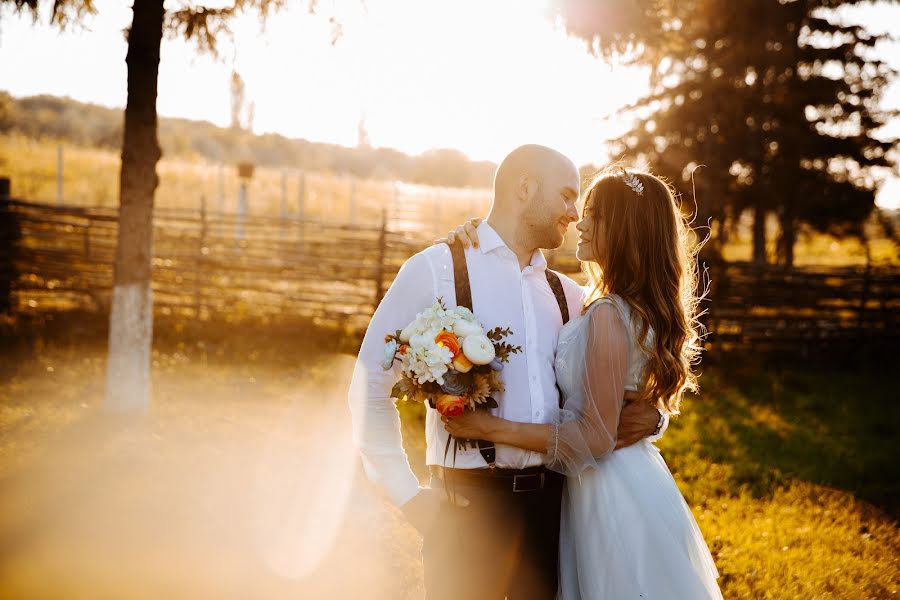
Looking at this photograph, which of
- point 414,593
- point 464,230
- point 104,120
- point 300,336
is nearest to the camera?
point 464,230

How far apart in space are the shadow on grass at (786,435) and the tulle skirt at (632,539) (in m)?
3.67

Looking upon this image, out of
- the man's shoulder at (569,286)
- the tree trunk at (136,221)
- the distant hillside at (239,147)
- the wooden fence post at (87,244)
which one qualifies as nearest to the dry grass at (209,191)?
the distant hillside at (239,147)

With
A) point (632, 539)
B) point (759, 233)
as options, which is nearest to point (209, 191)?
point (759, 233)

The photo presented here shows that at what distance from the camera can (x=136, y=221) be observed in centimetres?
630

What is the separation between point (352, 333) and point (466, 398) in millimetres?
9313

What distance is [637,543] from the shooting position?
8.74 ft

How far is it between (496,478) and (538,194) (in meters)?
1.09

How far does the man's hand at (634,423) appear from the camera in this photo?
2811 millimetres

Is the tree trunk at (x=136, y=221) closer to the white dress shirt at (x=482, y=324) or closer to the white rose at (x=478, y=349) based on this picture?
the white dress shirt at (x=482, y=324)

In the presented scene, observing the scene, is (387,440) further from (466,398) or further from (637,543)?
(637,543)

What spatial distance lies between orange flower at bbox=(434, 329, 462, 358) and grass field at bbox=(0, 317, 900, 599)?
2.52 metres

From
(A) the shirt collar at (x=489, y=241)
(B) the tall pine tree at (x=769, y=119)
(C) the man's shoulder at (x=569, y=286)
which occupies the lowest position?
(C) the man's shoulder at (x=569, y=286)

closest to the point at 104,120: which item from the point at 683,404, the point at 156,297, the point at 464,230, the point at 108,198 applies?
the point at 108,198

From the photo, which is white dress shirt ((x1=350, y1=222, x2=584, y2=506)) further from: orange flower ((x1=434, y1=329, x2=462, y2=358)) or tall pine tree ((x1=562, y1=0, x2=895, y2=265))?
tall pine tree ((x1=562, y1=0, x2=895, y2=265))
